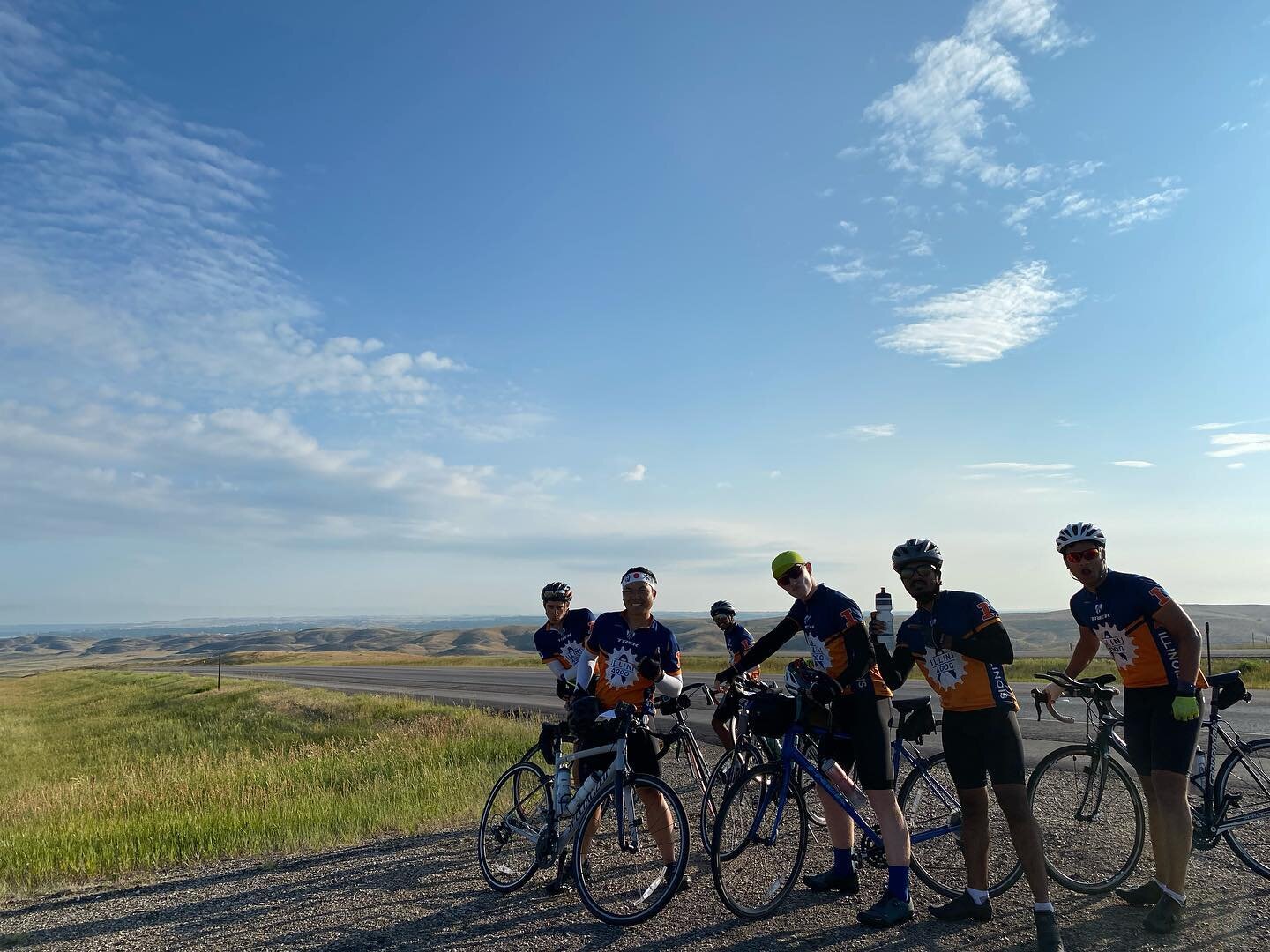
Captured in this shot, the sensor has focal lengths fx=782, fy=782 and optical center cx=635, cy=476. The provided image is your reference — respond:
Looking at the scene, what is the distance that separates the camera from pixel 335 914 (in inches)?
222

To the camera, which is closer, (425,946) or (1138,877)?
(425,946)

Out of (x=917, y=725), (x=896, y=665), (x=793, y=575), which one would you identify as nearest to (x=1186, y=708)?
(x=917, y=725)

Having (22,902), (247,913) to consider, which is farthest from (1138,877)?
(22,902)

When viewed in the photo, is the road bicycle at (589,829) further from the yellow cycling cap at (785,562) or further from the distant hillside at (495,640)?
the distant hillside at (495,640)

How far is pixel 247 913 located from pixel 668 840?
10.3ft

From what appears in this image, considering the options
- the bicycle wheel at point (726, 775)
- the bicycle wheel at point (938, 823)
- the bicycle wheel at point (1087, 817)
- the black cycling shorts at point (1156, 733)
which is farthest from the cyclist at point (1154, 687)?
the bicycle wheel at point (726, 775)

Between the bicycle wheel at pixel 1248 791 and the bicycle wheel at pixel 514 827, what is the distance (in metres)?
4.92

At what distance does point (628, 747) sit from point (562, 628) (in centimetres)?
252

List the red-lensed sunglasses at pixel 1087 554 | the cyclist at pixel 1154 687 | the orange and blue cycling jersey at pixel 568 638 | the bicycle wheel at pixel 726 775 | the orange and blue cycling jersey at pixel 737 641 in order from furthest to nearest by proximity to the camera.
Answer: the orange and blue cycling jersey at pixel 737 641 → the orange and blue cycling jersey at pixel 568 638 → the bicycle wheel at pixel 726 775 → the red-lensed sunglasses at pixel 1087 554 → the cyclist at pixel 1154 687

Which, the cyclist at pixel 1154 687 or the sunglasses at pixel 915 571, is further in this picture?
the sunglasses at pixel 915 571

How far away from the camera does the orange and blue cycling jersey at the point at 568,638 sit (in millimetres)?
8023

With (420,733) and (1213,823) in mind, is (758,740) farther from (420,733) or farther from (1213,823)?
(420,733)

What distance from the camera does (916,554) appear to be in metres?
5.28

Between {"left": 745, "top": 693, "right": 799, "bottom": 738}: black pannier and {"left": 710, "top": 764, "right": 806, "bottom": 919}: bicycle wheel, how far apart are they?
0.29m
